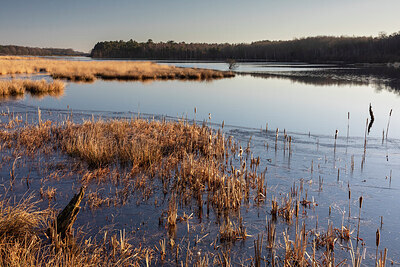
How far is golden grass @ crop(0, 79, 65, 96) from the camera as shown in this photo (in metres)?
21.8

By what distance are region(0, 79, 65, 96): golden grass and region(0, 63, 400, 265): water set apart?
1068 mm

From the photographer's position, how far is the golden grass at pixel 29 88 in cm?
2184

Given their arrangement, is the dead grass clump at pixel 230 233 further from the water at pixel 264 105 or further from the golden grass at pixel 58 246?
the water at pixel 264 105

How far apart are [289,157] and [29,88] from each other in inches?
855

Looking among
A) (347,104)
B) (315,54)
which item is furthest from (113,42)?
(347,104)

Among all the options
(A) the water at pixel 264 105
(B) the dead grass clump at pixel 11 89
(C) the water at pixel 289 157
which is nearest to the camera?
(C) the water at pixel 289 157

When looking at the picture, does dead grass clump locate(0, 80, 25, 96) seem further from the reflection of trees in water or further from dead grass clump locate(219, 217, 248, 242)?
the reflection of trees in water

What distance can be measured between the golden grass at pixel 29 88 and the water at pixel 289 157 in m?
1.07

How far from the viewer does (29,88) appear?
23.7 meters

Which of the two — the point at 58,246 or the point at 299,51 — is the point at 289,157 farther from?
the point at 299,51

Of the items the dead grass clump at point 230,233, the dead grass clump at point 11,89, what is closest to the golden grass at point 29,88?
the dead grass clump at point 11,89

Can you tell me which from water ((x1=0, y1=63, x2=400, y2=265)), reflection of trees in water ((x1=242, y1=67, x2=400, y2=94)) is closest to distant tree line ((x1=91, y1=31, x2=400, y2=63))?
reflection of trees in water ((x1=242, y1=67, x2=400, y2=94))

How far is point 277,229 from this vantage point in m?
5.19

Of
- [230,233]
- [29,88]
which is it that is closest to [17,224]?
[230,233]
